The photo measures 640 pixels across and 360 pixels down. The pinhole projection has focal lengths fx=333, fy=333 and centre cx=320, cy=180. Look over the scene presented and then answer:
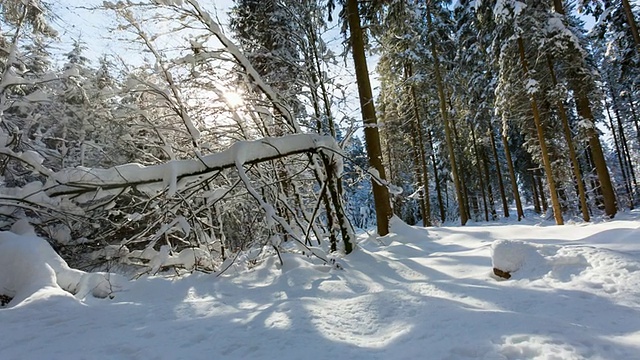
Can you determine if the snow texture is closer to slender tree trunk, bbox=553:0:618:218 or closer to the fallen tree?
the fallen tree

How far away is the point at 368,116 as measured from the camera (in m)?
7.33

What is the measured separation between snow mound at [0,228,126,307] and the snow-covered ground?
6 centimetres

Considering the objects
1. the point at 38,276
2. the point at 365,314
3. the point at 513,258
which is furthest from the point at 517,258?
the point at 38,276

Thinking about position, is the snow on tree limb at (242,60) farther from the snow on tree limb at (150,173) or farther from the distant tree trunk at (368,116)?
the snow on tree limb at (150,173)

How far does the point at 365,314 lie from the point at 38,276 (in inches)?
127

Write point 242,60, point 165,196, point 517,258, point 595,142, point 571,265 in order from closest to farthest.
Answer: point 571,265
point 517,258
point 165,196
point 242,60
point 595,142

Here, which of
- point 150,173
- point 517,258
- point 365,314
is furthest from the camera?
point 150,173

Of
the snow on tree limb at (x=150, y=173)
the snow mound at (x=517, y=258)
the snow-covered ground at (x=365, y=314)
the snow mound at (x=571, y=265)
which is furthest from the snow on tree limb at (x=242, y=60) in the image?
the snow mound at (x=571, y=265)

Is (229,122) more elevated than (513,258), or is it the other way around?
(229,122)

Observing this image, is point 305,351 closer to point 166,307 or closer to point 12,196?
point 166,307

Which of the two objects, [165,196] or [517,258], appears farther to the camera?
[165,196]

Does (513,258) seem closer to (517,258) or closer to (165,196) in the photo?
(517,258)

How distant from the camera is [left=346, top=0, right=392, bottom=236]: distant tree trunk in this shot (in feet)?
23.2

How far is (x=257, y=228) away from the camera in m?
6.59
